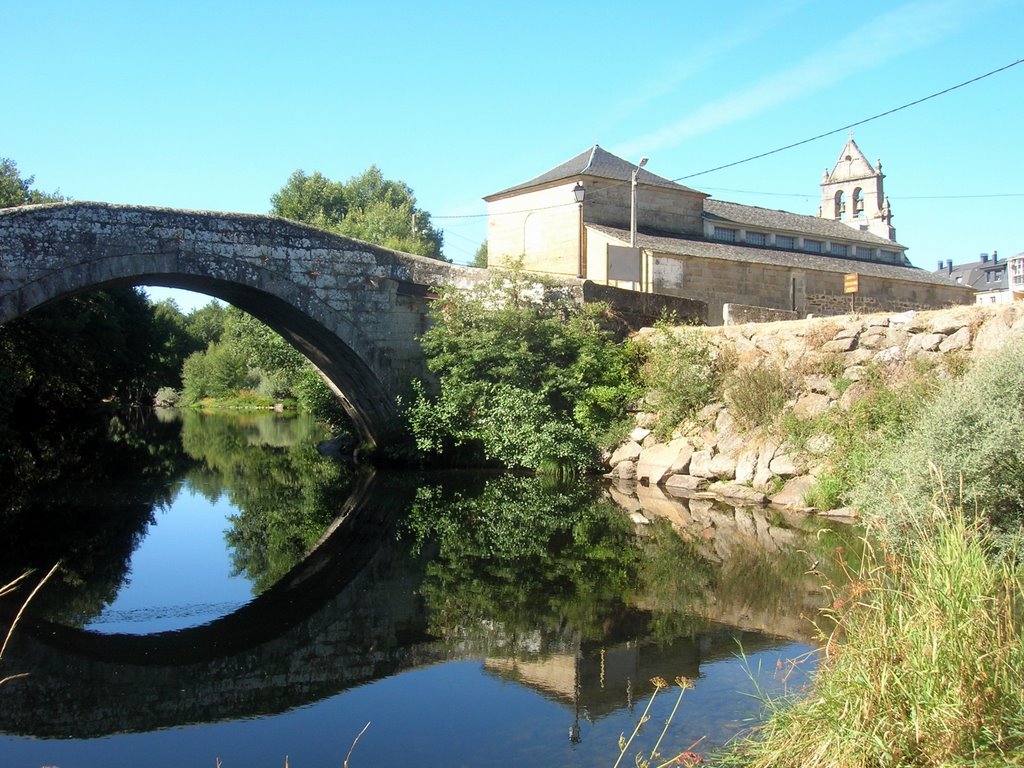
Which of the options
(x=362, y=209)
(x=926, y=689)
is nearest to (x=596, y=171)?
(x=926, y=689)

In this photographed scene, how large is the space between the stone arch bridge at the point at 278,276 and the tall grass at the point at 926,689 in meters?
13.0

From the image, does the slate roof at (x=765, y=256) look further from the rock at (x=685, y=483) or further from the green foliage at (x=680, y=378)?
the rock at (x=685, y=483)

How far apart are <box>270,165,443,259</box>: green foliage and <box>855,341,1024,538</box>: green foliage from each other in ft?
102

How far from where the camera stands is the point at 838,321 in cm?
1552

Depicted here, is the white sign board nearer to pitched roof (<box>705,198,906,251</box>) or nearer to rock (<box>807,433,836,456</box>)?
pitched roof (<box>705,198,906,251</box>)

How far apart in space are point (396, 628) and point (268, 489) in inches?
367

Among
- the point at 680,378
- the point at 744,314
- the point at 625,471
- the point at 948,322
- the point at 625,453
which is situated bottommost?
the point at 625,471

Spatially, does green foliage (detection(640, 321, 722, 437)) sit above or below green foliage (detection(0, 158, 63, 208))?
below

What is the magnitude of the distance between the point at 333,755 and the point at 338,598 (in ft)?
11.0

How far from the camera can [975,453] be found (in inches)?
292

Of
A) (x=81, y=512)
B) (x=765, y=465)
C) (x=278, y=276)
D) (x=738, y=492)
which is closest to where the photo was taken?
(x=81, y=512)

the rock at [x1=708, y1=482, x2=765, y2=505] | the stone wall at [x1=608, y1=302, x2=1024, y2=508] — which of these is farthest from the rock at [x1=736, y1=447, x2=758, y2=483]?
the rock at [x1=708, y1=482, x2=765, y2=505]

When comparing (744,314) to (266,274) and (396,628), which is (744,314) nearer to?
(266,274)

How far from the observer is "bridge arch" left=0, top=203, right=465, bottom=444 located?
46.1 feet
